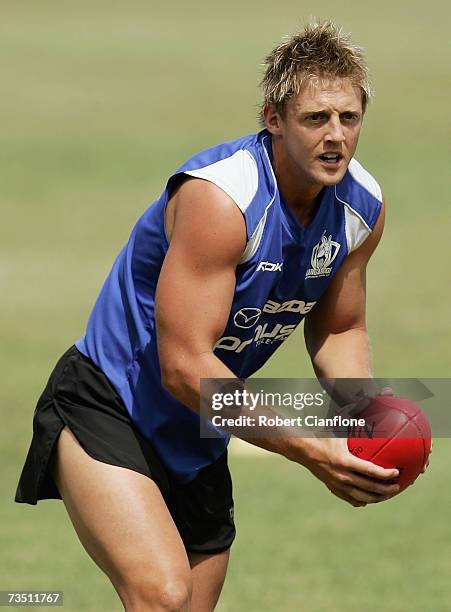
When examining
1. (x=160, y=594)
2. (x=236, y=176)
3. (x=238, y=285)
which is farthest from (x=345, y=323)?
(x=160, y=594)

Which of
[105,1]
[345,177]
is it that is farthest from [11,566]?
[105,1]

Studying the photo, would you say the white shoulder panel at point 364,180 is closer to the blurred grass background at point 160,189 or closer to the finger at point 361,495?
the finger at point 361,495

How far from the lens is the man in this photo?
16.3ft

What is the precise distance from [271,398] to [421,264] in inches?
453

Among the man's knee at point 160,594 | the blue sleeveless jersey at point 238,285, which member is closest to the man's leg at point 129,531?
the man's knee at point 160,594

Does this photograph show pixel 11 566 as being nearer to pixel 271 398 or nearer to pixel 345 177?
pixel 271 398

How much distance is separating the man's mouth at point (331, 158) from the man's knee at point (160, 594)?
1.54 meters

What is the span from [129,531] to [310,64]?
1765mm

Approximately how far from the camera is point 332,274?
5652 mm

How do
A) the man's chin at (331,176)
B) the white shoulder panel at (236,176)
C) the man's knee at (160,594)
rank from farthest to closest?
the man's chin at (331,176) → the white shoulder panel at (236,176) → the man's knee at (160,594)

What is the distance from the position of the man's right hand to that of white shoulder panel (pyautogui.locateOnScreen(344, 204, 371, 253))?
0.93m

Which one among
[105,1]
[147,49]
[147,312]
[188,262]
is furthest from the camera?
[105,1]

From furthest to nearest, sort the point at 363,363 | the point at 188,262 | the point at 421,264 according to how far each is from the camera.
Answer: the point at 421,264 → the point at 363,363 → the point at 188,262

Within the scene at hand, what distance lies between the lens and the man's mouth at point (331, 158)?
5152 mm
